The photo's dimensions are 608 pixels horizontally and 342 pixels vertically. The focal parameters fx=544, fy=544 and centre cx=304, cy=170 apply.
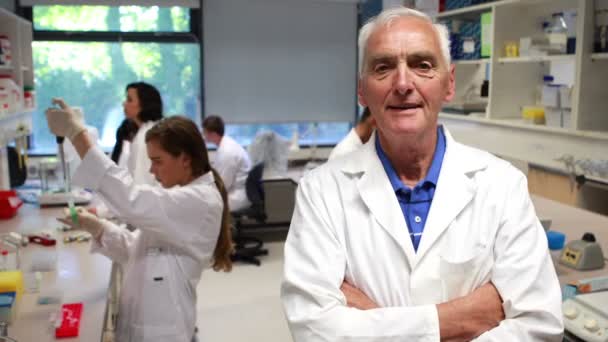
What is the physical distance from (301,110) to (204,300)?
2.60 meters

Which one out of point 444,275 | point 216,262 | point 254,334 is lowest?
point 254,334

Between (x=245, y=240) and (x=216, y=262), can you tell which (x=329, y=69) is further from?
(x=216, y=262)

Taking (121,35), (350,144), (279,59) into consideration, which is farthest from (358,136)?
(121,35)

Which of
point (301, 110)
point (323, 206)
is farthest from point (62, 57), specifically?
point (323, 206)

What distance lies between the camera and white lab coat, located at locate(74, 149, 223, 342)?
77.7 inches

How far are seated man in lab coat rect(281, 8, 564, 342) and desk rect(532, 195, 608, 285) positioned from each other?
98cm

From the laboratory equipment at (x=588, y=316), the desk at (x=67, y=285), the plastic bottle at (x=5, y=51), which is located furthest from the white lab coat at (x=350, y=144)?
the plastic bottle at (x=5, y=51)

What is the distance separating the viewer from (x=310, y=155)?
5.74 m

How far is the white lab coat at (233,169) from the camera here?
15.6 ft

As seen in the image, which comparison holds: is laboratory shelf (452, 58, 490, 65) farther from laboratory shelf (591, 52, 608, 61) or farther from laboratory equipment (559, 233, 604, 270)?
laboratory equipment (559, 233, 604, 270)

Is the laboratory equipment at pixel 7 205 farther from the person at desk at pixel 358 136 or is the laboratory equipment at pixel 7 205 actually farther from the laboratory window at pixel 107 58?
the laboratory window at pixel 107 58

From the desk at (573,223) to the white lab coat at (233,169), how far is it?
8.22 feet

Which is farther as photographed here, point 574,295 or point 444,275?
point 574,295

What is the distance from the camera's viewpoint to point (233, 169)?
15.7 ft
